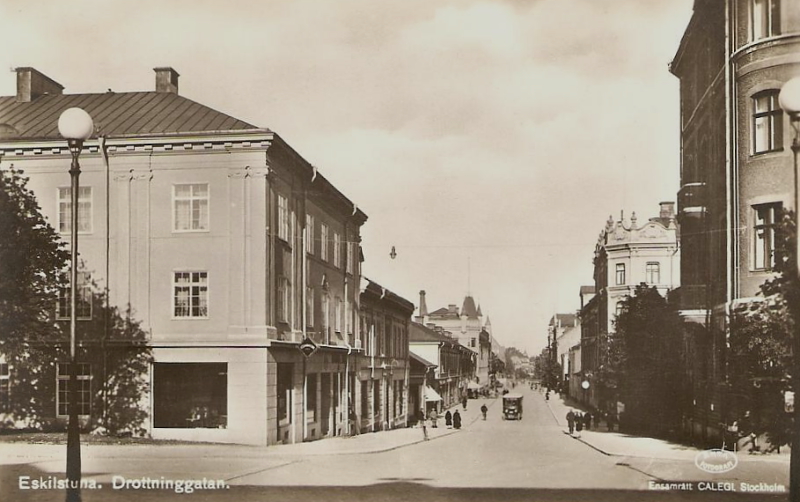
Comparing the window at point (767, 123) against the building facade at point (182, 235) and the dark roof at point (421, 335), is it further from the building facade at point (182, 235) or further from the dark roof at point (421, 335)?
the dark roof at point (421, 335)

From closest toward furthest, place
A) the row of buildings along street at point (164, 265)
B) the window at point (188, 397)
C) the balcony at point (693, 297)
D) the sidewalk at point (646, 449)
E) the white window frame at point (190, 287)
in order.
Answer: the sidewalk at point (646, 449) < the row of buildings along street at point (164, 265) < the window at point (188, 397) < the balcony at point (693, 297) < the white window frame at point (190, 287)

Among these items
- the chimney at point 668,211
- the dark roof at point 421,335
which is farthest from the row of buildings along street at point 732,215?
the dark roof at point 421,335

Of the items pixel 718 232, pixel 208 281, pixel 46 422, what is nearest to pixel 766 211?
pixel 718 232

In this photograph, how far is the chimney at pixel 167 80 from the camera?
26438 mm

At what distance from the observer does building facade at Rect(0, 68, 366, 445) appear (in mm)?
25094

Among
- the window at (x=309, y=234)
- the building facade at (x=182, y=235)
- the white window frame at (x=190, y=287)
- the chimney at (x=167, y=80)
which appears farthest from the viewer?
the window at (x=309, y=234)

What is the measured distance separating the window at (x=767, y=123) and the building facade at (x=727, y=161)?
1.0 inches

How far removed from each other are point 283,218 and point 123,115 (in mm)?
5957

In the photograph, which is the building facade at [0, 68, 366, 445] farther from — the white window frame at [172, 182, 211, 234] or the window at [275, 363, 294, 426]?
the window at [275, 363, 294, 426]

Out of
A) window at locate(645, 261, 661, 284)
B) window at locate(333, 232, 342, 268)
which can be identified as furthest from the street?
window at locate(645, 261, 661, 284)

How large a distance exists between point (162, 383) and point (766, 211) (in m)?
17.1

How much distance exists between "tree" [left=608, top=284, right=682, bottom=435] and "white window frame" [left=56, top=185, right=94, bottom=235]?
719 inches

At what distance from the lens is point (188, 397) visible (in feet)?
84.5

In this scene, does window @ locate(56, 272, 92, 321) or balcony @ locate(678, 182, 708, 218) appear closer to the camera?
window @ locate(56, 272, 92, 321)
